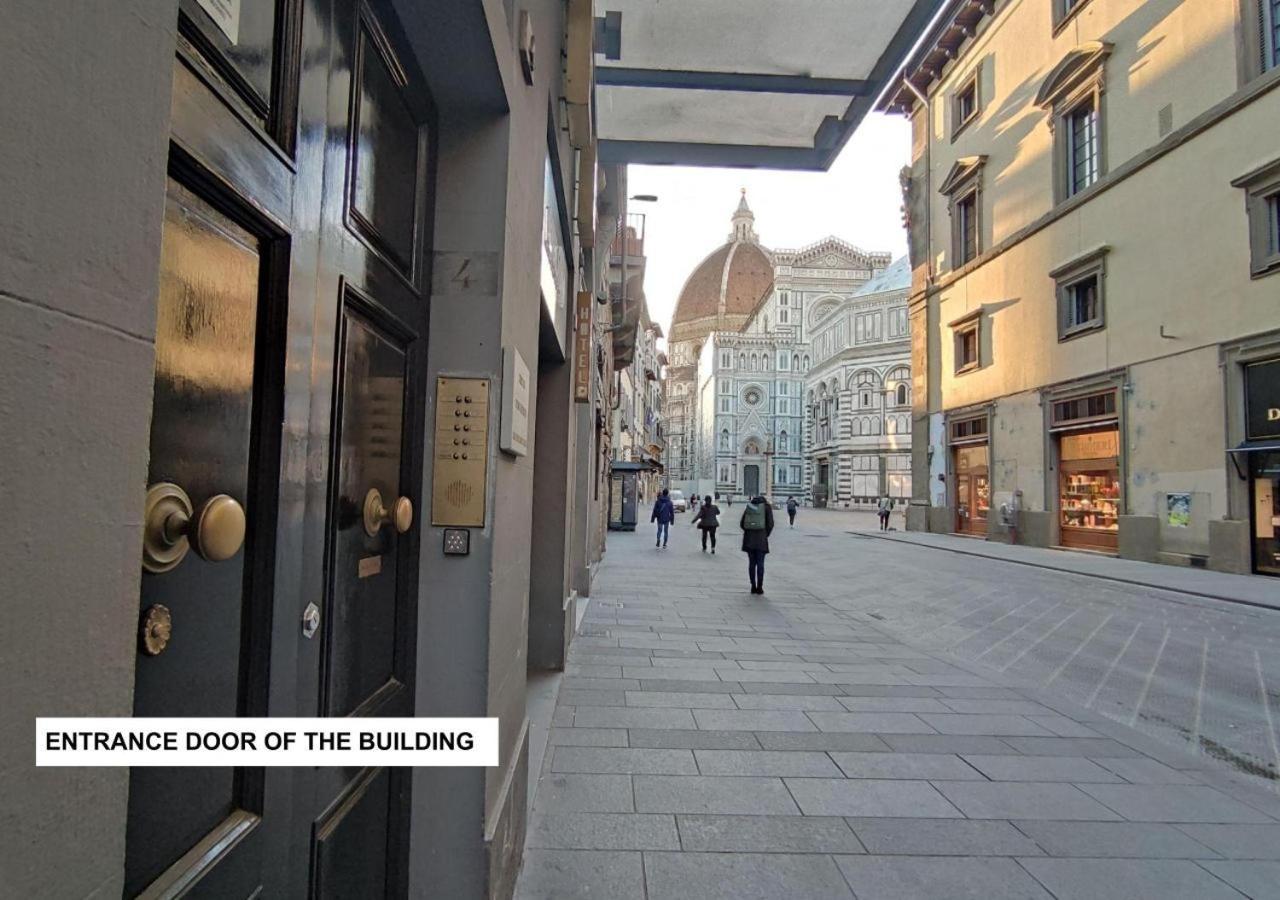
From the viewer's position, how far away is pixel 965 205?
90.5ft

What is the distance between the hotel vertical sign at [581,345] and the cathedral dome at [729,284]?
125813 mm

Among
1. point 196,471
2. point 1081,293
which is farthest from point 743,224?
point 196,471

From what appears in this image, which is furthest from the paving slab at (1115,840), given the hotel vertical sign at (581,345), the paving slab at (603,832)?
the hotel vertical sign at (581,345)

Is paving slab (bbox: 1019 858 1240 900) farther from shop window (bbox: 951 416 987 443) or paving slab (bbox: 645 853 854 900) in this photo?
shop window (bbox: 951 416 987 443)

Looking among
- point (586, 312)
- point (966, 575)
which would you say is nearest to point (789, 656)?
point (586, 312)

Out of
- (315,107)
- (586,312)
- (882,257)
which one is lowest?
(315,107)

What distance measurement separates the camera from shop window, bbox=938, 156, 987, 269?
26.1 meters

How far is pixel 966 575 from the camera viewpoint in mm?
15273

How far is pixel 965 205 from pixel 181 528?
3112cm

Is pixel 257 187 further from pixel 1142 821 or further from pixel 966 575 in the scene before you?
pixel 966 575

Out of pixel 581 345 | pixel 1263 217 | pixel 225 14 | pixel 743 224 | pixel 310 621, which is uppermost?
pixel 743 224

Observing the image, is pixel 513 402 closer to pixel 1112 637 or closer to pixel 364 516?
pixel 364 516

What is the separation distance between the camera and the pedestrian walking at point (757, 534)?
37.4 ft

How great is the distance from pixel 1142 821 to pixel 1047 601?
29.2 ft
